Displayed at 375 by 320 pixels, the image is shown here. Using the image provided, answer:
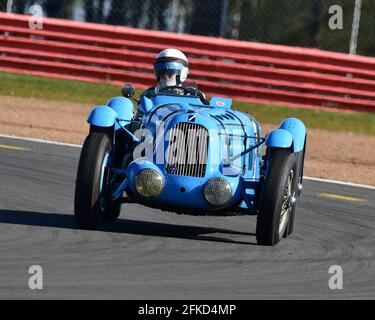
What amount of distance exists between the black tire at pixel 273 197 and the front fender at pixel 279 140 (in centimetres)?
5

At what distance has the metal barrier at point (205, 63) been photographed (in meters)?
20.9

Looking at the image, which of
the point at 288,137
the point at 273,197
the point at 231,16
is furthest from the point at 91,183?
the point at 231,16

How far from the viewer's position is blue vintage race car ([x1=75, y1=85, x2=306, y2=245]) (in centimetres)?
909

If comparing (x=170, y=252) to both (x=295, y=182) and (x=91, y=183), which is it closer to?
(x=91, y=183)

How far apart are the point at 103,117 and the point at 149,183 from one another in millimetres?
797

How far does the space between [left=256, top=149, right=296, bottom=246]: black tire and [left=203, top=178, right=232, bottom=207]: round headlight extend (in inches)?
10.3

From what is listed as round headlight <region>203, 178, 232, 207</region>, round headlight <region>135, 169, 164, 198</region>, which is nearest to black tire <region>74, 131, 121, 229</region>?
round headlight <region>135, 169, 164, 198</region>

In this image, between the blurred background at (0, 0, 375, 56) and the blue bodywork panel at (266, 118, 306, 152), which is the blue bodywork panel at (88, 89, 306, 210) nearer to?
the blue bodywork panel at (266, 118, 306, 152)

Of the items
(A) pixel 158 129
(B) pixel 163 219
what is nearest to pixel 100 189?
(A) pixel 158 129

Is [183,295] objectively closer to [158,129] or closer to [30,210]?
[158,129]

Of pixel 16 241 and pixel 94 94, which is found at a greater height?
pixel 94 94

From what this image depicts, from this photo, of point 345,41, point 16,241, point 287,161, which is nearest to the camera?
point 16,241

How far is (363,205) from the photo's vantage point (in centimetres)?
1243
